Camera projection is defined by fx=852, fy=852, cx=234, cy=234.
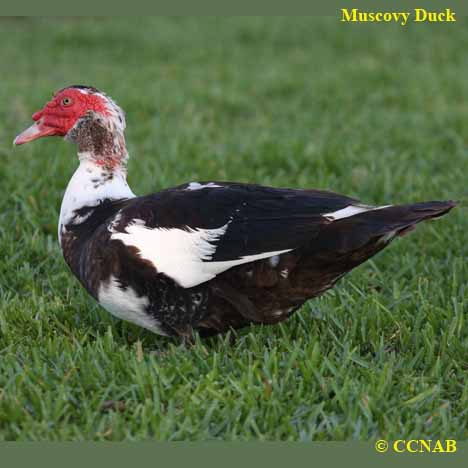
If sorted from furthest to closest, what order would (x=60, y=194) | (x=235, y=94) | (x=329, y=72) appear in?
(x=329, y=72) < (x=235, y=94) < (x=60, y=194)

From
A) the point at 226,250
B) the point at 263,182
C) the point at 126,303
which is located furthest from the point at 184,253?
the point at 263,182

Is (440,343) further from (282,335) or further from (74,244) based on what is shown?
(74,244)

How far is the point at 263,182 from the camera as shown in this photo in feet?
16.1

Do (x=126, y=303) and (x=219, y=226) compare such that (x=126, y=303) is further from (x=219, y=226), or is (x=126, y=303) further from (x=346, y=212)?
(x=346, y=212)

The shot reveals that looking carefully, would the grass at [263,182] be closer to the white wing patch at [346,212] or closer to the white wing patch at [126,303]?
the white wing patch at [126,303]

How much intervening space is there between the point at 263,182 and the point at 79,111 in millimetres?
1723

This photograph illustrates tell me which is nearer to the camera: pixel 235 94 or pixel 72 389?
pixel 72 389

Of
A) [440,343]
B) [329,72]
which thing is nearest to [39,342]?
[440,343]

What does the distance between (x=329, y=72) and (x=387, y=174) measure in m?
2.91

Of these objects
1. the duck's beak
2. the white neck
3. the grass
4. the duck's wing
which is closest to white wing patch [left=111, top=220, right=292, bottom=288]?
the duck's wing

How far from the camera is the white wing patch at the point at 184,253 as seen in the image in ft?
9.43

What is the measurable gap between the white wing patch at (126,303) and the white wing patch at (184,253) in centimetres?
15

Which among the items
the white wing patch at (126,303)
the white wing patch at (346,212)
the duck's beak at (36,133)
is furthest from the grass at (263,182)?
the duck's beak at (36,133)

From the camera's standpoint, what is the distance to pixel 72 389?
2725 mm
